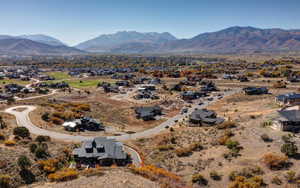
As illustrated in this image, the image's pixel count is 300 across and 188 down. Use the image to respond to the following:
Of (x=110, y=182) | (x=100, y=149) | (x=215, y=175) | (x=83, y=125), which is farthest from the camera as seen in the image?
(x=83, y=125)

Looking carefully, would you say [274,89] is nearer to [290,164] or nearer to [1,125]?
[290,164]

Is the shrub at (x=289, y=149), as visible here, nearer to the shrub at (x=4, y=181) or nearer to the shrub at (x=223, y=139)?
the shrub at (x=223, y=139)

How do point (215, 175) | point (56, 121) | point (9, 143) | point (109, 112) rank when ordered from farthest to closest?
point (109, 112)
point (56, 121)
point (9, 143)
point (215, 175)

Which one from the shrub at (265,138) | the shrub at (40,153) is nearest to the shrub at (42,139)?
the shrub at (40,153)

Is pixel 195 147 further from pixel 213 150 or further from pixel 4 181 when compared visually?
pixel 4 181

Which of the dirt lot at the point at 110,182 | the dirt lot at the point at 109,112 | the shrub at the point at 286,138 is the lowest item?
the dirt lot at the point at 109,112

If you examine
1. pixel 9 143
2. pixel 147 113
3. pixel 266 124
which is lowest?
pixel 147 113

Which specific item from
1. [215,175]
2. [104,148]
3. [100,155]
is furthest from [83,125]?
[215,175]
